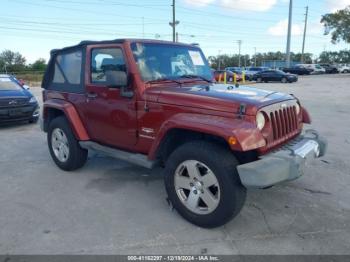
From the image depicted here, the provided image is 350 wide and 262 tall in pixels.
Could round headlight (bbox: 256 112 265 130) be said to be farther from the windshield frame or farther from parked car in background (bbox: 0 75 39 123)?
parked car in background (bbox: 0 75 39 123)

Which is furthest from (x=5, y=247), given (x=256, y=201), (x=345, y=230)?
(x=345, y=230)

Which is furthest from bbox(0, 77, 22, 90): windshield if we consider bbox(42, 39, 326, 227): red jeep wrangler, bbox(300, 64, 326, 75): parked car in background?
bbox(300, 64, 326, 75): parked car in background

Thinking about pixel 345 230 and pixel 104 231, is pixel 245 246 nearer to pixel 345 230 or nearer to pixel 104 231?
pixel 345 230

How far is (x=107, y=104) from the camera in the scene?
452cm

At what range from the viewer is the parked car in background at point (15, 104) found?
8977 millimetres

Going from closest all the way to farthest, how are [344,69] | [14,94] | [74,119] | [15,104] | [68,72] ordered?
[74,119]
[68,72]
[15,104]
[14,94]
[344,69]

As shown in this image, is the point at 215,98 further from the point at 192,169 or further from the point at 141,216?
the point at 141,216

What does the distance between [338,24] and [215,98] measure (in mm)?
61612

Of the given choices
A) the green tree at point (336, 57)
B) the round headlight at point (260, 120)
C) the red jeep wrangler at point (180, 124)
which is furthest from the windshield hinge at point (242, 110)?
the green tree at point (336, 57)

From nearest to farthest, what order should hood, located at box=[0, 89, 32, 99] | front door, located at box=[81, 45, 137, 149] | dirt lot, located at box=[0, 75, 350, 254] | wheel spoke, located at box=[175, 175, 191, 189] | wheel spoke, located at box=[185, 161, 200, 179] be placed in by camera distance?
dirt lot, located at box=[0, 75, 350, 254] → wheel spoke, located at box=[185, 161, 200, 179] → wheel spoke, located at box=[175, 175, 191, 189] → front door, located at box=[81, 45, 137, 149] → hood, located at box=[0, 89, 32, 99]

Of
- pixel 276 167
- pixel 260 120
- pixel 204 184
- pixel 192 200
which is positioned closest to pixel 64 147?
pixel 192 200

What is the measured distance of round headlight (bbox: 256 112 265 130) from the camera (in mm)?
3373

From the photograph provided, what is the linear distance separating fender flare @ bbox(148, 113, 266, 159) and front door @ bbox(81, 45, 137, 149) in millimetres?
816

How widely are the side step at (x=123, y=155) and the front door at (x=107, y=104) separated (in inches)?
3.1
